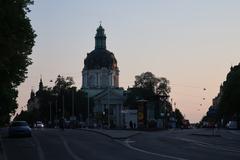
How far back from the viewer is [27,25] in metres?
41.6

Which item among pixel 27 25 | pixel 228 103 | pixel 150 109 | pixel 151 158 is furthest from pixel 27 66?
pixel 150 109

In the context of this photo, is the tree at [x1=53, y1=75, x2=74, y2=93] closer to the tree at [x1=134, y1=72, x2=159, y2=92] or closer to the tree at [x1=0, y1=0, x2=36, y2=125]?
the tree at [x1=134, y1=72, x2=159, y2=92]

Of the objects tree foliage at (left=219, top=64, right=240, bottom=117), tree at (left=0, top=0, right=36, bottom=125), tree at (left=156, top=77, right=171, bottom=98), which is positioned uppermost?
tree at (left=156, top=77, right=171, bottom=98)

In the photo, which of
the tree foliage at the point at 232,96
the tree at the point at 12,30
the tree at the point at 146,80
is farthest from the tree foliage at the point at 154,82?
the tree at the point at 12,30

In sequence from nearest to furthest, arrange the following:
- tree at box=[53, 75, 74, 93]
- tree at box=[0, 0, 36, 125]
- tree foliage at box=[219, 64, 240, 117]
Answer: tree at box=[0, 0, 36, 125] < tree foliage at box=[219, 64, 240, 117] < tree at box=[53, 75, 74, 93]

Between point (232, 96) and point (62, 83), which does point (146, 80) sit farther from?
point (232, 96)

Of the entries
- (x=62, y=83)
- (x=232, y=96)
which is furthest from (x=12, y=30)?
(x=62, y=83)

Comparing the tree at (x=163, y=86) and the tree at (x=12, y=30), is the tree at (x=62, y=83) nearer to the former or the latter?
the tree at (x=163, y=86)

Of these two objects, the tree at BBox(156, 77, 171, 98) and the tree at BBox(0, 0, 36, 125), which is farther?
the tree at BBox(156, 77, 171, 98)

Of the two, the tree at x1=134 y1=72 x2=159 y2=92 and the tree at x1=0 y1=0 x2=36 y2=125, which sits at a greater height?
the tree at x1=134 y1=72 x2=159 y2=92

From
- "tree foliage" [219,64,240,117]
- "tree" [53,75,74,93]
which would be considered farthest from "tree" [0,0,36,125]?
"tree" [53,75,74,93]

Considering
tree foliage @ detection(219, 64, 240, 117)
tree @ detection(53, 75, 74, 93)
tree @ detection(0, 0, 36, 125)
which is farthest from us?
tree @ detection(53, 75, 74, 93)

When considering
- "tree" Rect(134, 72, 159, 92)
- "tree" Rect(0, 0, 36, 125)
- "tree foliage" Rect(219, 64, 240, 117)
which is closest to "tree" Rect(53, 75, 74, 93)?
"tree" Rect(134, 72, 159, 92)

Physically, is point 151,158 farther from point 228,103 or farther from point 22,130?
point 228,103
